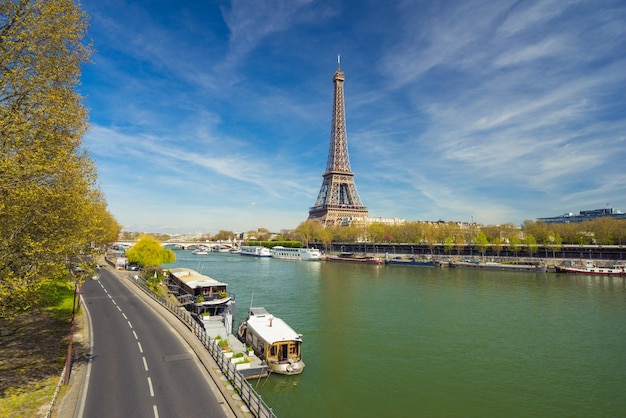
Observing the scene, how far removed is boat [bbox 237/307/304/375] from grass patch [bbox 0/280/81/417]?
476 inches

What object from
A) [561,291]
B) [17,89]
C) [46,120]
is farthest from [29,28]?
[561,291]

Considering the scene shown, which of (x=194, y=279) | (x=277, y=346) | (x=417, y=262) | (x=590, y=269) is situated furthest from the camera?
(x=417, y=262)

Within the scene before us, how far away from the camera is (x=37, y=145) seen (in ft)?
50.4

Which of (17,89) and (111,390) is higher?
(17,89)

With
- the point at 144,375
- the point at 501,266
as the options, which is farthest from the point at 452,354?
the point at 501,266

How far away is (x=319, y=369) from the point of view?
26.6 meters

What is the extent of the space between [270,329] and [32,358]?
15.3 meters

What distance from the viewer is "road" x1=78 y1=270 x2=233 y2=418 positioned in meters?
16.4

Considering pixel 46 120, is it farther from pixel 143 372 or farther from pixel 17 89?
pixel 143 372

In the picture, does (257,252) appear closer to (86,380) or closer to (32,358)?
(32,358)

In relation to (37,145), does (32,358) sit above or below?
below

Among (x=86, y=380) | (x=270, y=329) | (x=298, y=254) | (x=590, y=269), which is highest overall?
(x=298, y=254)

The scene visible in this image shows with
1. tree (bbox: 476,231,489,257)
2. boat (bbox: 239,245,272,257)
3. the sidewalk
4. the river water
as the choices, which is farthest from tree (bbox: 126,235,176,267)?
tree (bbox: 476,231,489,257)

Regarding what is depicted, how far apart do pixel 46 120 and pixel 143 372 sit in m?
14.0
